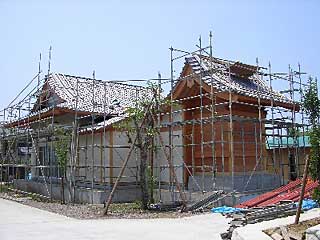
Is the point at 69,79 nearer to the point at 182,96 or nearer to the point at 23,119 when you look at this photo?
the point at 23,119

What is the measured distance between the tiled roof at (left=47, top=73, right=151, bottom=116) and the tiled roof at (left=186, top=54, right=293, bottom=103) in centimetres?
301

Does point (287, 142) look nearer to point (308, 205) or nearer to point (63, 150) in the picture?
point (308, 205)

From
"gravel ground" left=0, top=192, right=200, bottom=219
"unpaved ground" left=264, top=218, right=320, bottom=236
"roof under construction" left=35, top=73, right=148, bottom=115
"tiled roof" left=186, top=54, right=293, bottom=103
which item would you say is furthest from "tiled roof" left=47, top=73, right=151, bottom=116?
"unpaved ground" left=264, top=218, right=320, bottom=236

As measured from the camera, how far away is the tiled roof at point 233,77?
14.1 meters

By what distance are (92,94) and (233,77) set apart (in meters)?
7.32

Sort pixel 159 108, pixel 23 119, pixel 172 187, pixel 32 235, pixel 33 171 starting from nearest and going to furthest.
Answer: pixel 32 235
pixel 159 108
pixel 172 187
pixel 23 119
pixel 33 171

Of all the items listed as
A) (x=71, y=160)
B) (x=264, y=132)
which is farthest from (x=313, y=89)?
(x=71, y=160)

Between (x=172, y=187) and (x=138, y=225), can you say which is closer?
(x=138, y=225)

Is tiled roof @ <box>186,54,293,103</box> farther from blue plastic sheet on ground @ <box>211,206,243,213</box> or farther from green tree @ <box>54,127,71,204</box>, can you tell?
green tree @ <box>54,127,71,204</box>

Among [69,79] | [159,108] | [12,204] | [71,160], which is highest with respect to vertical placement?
[69,79]

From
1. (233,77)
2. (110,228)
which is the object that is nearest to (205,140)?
(233,77)

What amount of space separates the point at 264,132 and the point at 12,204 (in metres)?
10.0

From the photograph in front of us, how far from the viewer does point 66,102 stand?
1841 centimetres

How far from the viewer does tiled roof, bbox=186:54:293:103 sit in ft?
46.4
